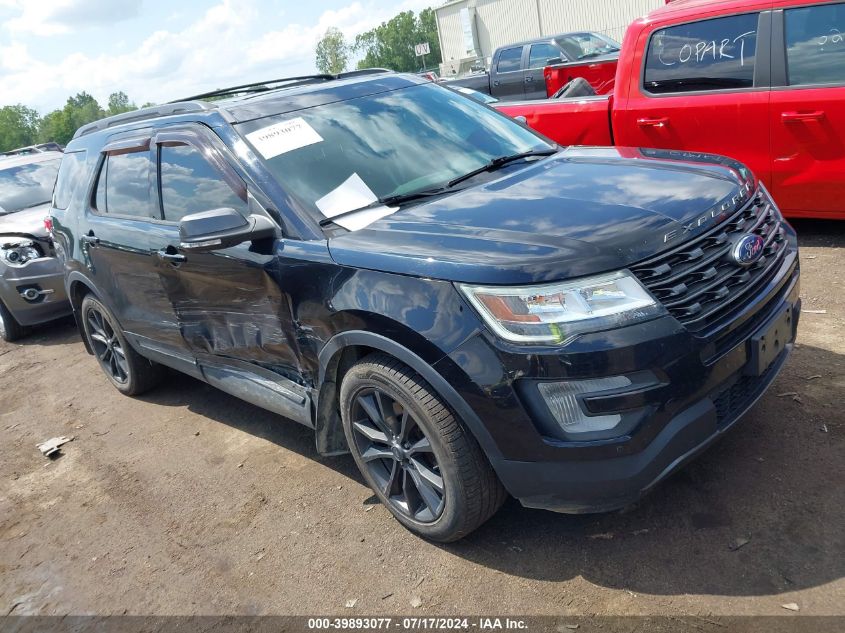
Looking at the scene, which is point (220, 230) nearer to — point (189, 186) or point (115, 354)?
point (189, 186)

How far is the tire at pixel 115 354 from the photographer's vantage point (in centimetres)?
506

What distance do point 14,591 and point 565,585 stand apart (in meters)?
2.50

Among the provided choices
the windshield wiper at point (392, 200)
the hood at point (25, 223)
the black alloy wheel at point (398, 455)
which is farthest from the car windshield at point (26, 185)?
Result: the black alloy wheel at point (398, 455)

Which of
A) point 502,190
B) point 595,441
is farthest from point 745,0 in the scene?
point 595,441

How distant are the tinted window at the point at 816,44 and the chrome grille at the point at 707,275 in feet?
9.02

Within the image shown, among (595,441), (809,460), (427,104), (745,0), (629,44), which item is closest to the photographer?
(595,441)

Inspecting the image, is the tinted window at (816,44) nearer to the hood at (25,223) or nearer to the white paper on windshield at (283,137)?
the white paper on windshield at (283,137)

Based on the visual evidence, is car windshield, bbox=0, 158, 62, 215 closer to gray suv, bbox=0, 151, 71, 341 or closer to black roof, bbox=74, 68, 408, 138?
gray suv, bbox=0, 151, 71, 341

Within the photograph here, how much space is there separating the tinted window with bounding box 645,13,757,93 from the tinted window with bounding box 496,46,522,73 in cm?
885

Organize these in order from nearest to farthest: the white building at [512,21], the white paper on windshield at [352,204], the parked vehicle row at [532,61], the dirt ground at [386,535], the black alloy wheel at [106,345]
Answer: the dirt ground at [386,535] < the white paper on windshield at [352,204] < the black alloy wheel at [106,345] < the parked vehicle row at [532,61] < the white building at [512,21]

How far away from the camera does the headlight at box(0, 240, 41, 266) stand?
726 centimetres

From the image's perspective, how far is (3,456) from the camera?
4934 millimetres

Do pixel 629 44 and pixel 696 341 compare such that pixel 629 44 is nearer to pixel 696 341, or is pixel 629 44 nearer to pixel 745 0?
pixel 745 0

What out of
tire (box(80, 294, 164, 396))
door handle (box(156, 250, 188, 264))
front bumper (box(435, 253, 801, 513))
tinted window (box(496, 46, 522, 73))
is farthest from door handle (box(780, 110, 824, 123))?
tinted window (box(496, 46, 522, 73))
